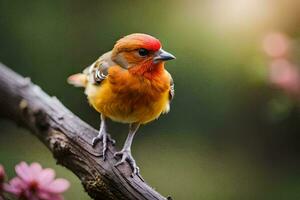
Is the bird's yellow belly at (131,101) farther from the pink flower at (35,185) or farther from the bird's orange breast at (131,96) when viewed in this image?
the pink flower at (35,185)

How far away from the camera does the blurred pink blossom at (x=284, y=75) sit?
70.2 inches

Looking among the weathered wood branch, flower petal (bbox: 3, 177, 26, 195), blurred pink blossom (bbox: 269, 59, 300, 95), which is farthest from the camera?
blurred pink blossom (bbox: 269, 59, 300, 95)

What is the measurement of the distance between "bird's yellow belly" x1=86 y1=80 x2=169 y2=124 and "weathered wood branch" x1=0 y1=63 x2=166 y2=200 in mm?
65

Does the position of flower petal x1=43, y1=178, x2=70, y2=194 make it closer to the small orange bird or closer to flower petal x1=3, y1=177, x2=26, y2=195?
flower petal x1=3, y1=177, x2=26, y2=195

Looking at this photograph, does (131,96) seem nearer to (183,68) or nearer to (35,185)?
(35,185)

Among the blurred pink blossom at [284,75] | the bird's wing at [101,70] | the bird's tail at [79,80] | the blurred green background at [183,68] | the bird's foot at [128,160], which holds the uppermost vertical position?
the blurred green background at [183,68]

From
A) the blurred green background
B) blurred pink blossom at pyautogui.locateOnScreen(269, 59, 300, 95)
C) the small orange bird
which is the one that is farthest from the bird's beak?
the blurred green background

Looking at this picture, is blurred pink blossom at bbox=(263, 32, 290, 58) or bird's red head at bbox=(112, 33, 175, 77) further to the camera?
blurred pink blossom at bbox=(263, 32, 290, 58)

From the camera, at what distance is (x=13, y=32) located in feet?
9.14

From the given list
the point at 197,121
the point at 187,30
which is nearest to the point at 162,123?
the point at 197,121

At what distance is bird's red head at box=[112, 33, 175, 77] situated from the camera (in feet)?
4.16

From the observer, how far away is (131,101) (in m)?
1.32

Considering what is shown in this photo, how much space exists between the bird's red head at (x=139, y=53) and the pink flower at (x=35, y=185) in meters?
0.36

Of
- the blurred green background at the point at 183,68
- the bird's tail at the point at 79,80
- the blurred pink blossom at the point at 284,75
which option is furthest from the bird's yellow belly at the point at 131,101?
the blurred green background at the point at 183,68
